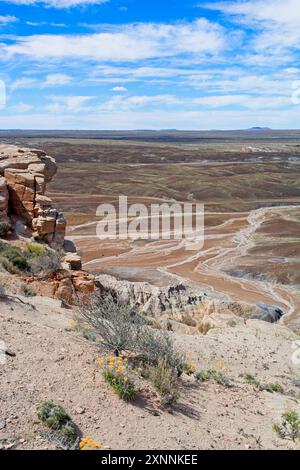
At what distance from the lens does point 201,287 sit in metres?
33.2

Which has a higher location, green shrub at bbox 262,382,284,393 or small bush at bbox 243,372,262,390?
small bush at bbox 243,372,262,390

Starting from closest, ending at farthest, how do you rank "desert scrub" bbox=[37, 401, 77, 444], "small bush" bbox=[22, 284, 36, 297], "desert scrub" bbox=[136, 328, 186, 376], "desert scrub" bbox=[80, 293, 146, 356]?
"desert scrub" bbox=[37, 401, 77, 444] → "desert scrub" bbox=[136, 328, 186, 376] → "desert scrub" bbox=[80, 293, 146, 356] → "small bush" bbox=[22, 284, 36, 297]

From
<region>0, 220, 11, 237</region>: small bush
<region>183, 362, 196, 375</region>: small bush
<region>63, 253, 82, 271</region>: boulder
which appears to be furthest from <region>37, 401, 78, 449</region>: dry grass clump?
<region>0, 220, 11, 237</region>: small bush

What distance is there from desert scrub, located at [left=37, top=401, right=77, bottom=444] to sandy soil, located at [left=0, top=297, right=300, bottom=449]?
122mm

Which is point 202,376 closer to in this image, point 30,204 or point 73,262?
point 73,262

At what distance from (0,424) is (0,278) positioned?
24.2 ft

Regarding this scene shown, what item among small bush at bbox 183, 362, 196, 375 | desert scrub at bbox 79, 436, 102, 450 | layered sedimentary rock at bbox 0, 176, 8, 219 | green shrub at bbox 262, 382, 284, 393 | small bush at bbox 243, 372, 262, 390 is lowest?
green shrub at bbox 262, 382, 284, 393

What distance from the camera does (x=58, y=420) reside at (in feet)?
20.6

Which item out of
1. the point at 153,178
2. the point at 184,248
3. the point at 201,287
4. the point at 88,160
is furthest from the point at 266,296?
the point at 88,160

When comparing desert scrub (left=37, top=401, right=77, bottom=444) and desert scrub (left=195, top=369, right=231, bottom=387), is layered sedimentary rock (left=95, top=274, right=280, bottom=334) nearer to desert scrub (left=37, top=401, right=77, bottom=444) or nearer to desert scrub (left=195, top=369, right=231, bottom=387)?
desert scrub (left=195, top=369, right=231, bottom=387)

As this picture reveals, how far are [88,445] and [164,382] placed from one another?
6.73 feet

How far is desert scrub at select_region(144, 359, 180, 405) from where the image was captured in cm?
777

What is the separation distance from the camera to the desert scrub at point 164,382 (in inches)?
306
